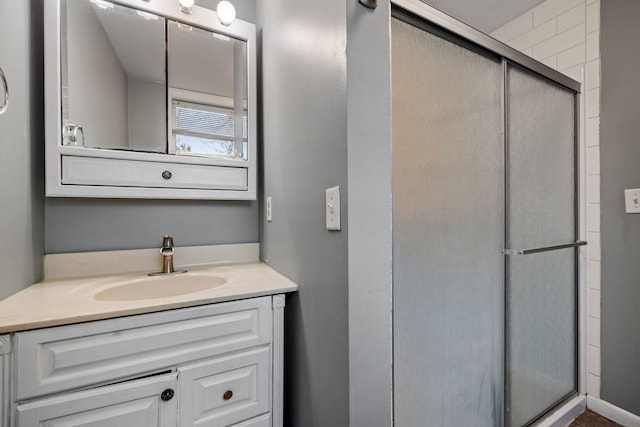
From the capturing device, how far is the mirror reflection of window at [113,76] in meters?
1.12

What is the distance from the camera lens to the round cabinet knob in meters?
0.80

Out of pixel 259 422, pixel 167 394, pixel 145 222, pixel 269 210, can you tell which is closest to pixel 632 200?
pixel 269 210

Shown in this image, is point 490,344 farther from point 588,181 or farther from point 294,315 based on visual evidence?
point 588,181

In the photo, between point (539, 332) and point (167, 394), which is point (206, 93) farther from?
point (539, 332)

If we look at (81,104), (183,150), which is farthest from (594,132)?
(81,104)

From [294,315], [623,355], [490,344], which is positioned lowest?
[623,355]

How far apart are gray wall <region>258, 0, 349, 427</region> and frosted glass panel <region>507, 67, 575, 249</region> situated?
84 cm

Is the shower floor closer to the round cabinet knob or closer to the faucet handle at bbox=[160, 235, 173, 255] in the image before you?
the round cabinet knob

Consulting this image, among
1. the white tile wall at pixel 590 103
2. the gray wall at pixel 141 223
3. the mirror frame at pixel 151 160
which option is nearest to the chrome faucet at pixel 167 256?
the gray wall at pixel 141 223

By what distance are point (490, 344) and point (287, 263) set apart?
87 centimetres

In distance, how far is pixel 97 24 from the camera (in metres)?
1.19

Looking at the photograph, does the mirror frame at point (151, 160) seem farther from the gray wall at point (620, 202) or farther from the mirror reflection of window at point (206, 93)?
the gray wall at point (620, 202)

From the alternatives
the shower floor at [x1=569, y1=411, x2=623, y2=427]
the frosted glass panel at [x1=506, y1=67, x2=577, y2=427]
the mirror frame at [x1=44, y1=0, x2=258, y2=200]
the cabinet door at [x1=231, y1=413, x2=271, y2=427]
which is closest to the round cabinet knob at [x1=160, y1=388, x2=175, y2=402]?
the cabinet door at [x1=231, y1=413, x2=271, y2=427]

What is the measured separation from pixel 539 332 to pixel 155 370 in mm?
1595
